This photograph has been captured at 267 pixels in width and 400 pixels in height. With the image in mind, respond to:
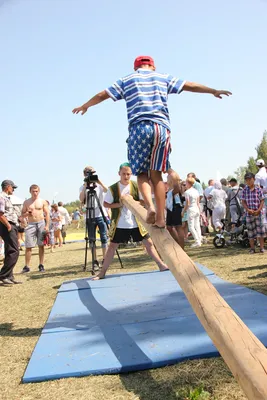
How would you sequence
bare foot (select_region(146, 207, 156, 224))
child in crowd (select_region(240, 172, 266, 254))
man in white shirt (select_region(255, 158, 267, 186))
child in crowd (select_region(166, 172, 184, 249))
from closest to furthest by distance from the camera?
1. bare foot (select_region(146, 207, 156, 224))
2. child in crowd (select_region(166, 172, 184, 249))
3. child in crowd (select_region(240, 172, 266, 254))
4. man in white shirt (select_region(255, 158, 267, 186))

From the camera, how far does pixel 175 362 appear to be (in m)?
3.30

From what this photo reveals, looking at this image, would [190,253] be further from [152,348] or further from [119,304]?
[152,348]

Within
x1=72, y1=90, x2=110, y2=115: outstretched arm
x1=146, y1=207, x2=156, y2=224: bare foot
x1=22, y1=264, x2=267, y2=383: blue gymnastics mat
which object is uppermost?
x1=72, y1=90, x2=110, y2=115: outstretched arm

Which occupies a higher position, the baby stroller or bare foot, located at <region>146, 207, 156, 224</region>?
bare foot, located at <region>146, 207, 156, 224</region>

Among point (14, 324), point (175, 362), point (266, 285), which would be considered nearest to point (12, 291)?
point (14, 324)

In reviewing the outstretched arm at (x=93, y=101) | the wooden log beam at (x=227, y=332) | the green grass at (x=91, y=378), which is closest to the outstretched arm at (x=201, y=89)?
the outstretched arm at (x=93, y=101)

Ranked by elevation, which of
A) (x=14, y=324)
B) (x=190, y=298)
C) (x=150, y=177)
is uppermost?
(x=150, y=177)

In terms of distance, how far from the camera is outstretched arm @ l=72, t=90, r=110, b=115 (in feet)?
14.2

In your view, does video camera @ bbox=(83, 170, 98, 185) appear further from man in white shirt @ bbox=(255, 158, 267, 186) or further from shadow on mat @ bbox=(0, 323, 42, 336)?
man in white shirt @ bbox=(255, 158, 267, 186)

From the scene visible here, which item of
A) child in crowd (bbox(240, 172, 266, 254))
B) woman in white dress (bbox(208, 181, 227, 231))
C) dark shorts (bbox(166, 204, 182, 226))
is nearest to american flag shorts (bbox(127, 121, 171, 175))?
dark shorts (bbox(166, 204, 182, 226))

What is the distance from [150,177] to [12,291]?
4.29 metres

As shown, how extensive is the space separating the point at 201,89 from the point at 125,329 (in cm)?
251

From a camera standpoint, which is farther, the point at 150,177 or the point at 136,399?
the point at 150,177

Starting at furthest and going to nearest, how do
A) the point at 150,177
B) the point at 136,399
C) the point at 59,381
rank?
the point at 150,177 < the point at 59,381 < the point at 136,399
